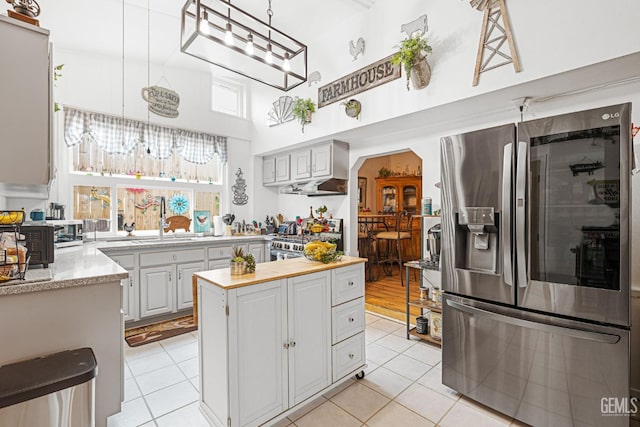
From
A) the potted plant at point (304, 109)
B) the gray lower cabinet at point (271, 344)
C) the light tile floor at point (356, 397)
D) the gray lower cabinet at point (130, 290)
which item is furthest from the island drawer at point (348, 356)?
the potted plant at point (304, 109)

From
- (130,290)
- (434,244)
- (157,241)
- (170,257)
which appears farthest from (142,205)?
(434,244)

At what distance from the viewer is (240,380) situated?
166 cm

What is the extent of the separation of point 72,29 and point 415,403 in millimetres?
5058

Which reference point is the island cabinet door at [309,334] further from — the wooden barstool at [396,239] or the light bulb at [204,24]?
the wooden barstool at [396,239]

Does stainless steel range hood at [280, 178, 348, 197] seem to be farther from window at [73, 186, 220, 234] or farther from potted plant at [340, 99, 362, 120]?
window at [73, 186, 220, 234]

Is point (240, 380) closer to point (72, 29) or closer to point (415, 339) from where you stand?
point (415, 339)

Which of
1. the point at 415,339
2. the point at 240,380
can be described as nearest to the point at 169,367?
the point at 240,380

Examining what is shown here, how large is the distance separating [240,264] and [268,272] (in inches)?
7.6

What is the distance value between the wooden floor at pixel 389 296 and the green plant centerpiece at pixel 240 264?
2.53m

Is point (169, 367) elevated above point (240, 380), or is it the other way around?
point (240, 380)

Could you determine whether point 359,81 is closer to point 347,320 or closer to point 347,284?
point 347,284

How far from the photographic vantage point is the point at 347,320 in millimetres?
2307

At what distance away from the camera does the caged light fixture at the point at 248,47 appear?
7.10ft

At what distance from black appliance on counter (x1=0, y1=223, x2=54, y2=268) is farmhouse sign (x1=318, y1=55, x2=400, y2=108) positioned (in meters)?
3.13
